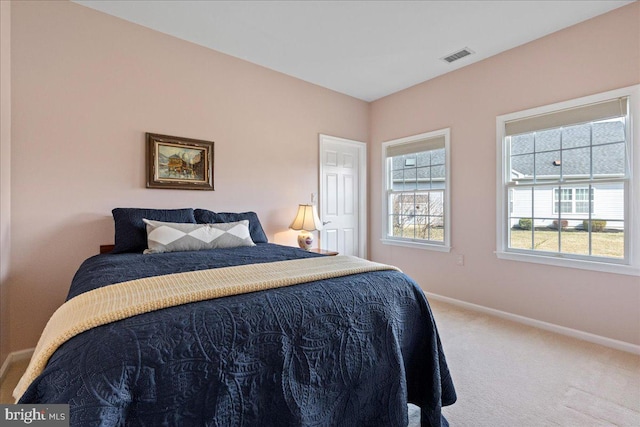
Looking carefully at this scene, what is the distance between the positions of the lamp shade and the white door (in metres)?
0.49

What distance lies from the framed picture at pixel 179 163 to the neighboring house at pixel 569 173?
3161 millimetres

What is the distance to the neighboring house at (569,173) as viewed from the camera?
260 centimetres

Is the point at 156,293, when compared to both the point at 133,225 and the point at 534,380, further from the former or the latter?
the point at 534,380

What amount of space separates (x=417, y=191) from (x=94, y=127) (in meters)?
3.58

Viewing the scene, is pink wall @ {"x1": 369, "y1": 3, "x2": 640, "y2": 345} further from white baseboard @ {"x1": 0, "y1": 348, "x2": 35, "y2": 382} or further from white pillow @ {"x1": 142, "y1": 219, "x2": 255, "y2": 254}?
white baseboard @ {"x1": 0, "y1": 348, "x2": 35, "y2": 382}

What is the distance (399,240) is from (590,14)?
2.91 metres

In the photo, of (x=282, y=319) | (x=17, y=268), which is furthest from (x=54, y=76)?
(x=282, y=319)

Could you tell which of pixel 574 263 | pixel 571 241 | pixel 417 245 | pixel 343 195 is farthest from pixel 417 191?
pixel 574 263

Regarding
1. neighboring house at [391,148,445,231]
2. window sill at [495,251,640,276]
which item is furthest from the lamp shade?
window sill at [495,251,640,276]

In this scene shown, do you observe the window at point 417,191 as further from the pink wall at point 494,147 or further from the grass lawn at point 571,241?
the grass lawn at point 571,241

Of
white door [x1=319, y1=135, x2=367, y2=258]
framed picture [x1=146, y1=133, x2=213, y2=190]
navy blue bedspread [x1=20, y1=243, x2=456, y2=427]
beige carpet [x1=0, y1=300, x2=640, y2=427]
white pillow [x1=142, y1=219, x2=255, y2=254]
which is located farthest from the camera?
white door [x1=319, y1=135, x2=367, y2=258]

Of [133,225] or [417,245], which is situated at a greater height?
[133,225]

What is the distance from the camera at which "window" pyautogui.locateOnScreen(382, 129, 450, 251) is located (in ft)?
12.5

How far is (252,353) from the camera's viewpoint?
1.08m
